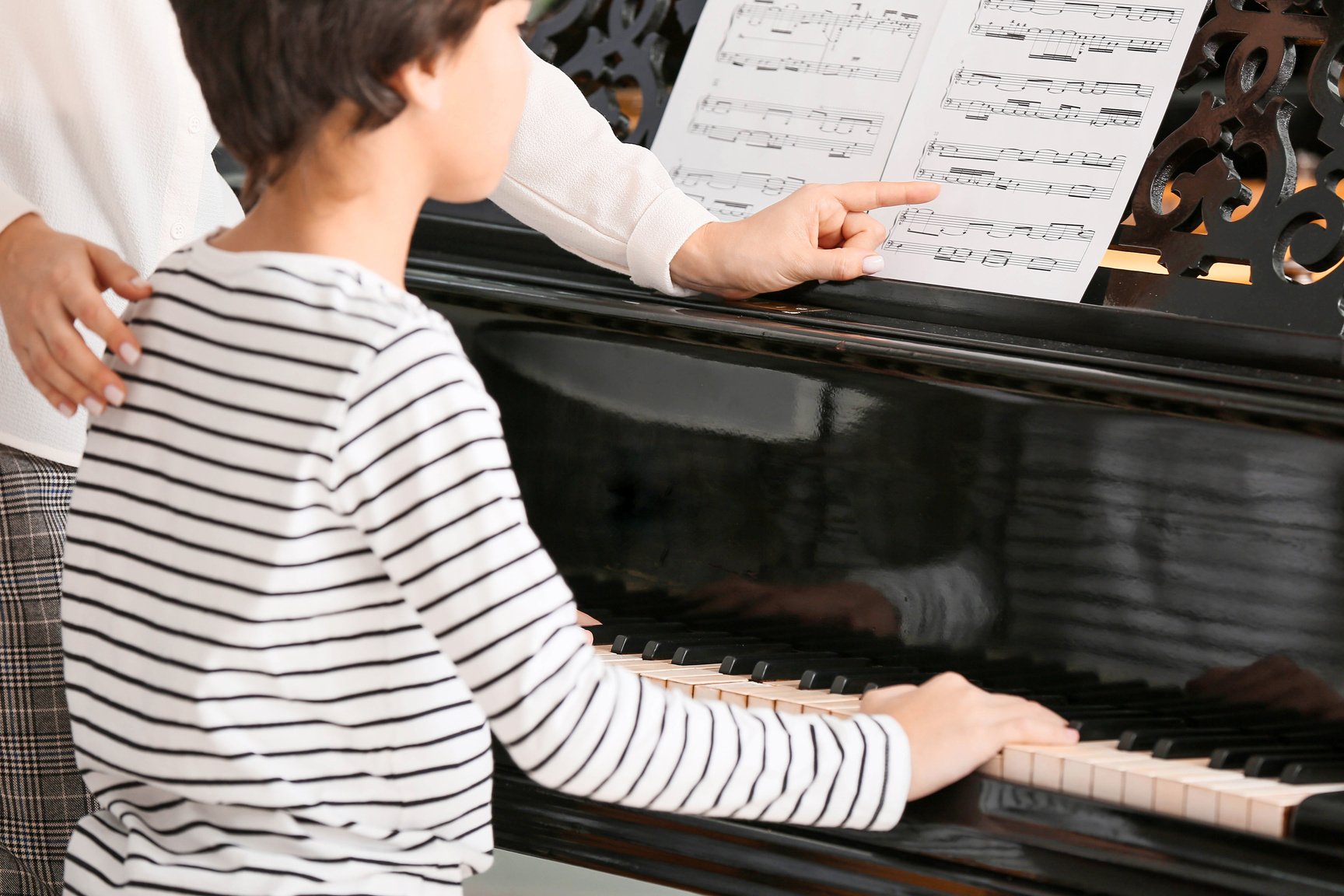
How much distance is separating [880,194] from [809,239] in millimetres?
95

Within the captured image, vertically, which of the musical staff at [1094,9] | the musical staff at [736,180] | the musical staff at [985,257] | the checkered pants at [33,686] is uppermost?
the musical staff at [1094,9]

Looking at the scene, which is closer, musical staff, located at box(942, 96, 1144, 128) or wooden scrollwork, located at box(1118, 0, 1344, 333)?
wooden scrollwork, located at box(1118, 0, 1344, 333)

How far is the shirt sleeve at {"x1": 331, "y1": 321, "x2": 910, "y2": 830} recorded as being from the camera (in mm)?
932

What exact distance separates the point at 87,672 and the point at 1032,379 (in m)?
0.89

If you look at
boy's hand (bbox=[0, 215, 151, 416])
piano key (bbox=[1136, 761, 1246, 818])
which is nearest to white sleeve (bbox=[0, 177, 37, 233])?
boy's hand (bbox=[0, 215, 151, 416])

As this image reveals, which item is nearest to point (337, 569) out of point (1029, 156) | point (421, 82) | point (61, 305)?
point (421, 82)

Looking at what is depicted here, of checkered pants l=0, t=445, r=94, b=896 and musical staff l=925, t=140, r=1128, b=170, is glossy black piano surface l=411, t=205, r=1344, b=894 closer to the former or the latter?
musical staff l=925, t=140, r=1128, b=170

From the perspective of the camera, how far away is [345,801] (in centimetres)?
103

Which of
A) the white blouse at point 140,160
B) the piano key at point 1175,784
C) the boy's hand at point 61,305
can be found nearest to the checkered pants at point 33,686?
the white blouse at point 140,160

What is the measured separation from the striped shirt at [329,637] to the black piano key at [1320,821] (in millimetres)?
296

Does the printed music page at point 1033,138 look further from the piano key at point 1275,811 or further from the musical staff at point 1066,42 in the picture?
the piano key at point 1275,811

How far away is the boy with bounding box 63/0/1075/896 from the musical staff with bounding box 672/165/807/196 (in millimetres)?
647

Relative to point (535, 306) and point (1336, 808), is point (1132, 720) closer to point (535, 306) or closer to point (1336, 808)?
point (1336, 808)

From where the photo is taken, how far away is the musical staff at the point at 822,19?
1689 mm
